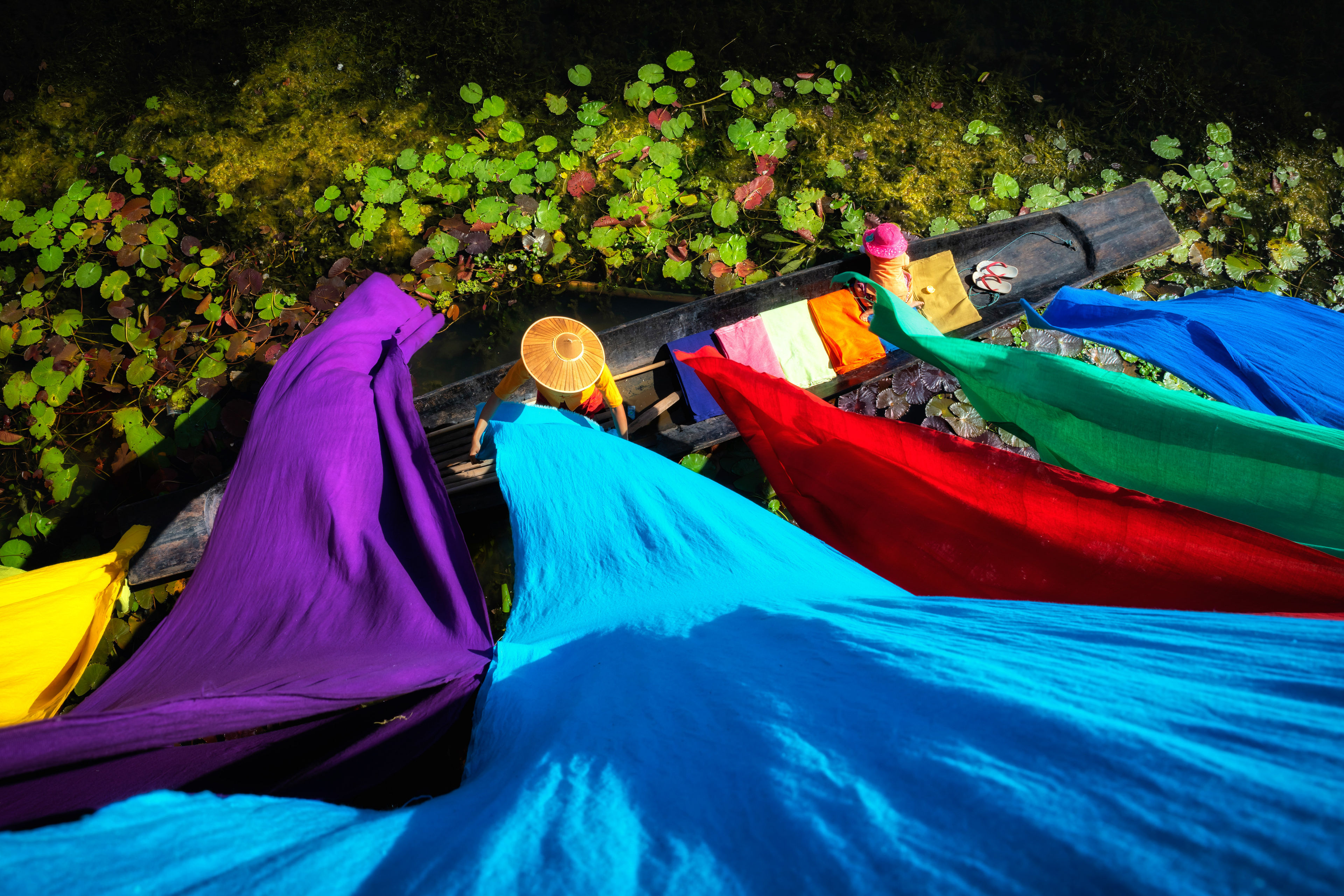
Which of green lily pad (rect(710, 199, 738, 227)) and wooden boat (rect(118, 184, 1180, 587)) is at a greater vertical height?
green lily pad (rect(710, 199, 738, 227))

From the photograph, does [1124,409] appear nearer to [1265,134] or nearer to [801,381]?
[801,381]

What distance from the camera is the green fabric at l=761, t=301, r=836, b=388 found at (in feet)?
11.9

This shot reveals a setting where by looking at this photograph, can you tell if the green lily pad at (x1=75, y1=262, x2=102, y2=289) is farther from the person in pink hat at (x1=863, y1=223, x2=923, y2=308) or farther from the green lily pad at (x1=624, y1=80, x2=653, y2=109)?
the person in pink hat at (x1=863, y1=223, x2=923, y2=308)

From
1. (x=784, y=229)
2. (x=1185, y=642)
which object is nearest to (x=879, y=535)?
(x=1185, y=642)

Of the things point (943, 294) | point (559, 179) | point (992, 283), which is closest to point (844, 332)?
point (943, 294)

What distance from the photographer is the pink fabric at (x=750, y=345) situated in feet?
11.7

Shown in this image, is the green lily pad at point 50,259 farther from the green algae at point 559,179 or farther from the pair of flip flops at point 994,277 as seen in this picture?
the pair of flip flops at point 994,277

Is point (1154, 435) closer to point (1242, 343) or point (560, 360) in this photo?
point (1242, 343)

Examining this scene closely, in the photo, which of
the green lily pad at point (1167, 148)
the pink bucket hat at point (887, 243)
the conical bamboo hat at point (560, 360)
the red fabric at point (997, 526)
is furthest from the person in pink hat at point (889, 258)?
the green lily pad at point (1167, 148)

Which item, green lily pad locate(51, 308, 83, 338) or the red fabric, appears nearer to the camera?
the red fabric

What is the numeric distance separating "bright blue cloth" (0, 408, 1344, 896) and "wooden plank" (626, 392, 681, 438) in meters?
2.23

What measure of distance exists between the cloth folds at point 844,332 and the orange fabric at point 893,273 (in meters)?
0.20

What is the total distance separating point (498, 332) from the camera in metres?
4.09

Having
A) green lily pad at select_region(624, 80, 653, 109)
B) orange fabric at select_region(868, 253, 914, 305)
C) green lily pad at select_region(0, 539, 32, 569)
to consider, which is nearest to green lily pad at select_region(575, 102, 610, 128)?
green lily pad at select_region(624, 80, 653, 109)
